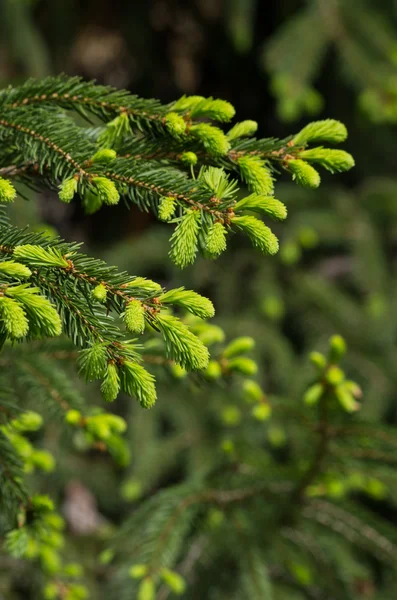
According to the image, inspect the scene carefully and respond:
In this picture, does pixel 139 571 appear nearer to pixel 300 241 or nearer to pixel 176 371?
pixel 176 371

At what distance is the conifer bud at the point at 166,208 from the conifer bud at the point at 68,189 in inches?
4.2

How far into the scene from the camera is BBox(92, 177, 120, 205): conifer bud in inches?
30.6

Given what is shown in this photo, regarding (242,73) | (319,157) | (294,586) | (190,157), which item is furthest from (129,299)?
(242,73)

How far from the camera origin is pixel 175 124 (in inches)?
33.1

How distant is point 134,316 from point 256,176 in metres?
0.27

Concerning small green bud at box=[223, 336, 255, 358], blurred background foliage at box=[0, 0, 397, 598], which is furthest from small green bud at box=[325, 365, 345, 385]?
blurred background foliage at box=[0, 0, 397, 598]

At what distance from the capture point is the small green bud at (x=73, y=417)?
1090mm

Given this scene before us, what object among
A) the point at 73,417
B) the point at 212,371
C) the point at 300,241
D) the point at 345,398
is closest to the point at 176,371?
the point at 212,371

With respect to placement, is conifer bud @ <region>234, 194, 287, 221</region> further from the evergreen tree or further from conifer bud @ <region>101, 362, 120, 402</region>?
conifer bud @ <region>101, 362, 120, 402</region>

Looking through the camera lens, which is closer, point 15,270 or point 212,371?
point 15,270

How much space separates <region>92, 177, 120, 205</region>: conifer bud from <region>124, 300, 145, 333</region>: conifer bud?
0.46 ft

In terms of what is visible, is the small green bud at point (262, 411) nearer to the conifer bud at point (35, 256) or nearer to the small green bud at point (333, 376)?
the small green bud at point (333, 376)

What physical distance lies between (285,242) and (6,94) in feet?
4.91

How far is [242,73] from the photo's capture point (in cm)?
314
